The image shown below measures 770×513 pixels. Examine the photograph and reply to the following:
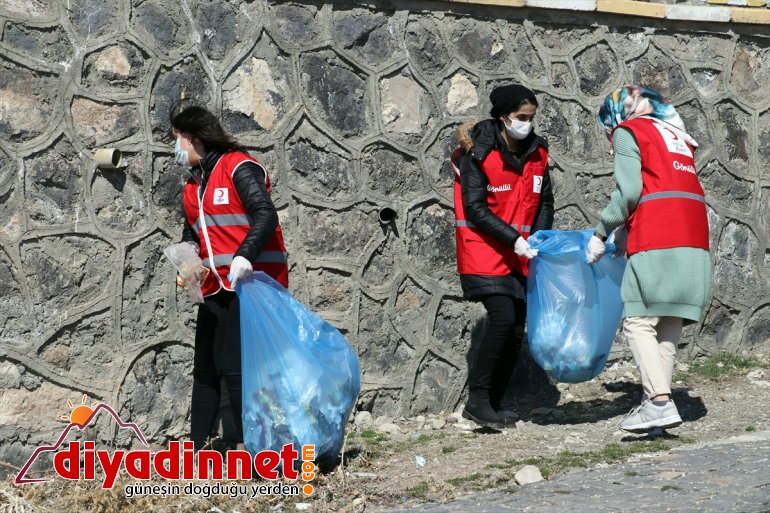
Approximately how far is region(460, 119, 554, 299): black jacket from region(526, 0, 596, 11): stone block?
847 mm

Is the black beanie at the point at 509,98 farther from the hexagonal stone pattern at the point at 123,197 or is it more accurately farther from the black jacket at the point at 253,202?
the hexagonal stone pattern at the point at 123,197

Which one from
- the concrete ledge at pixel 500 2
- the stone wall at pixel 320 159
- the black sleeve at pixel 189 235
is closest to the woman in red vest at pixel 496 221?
the stone wall at pixel 320 159

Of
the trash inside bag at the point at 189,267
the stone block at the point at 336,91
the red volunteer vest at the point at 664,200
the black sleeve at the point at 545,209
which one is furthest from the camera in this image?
the black sleeve at the point at 545,209

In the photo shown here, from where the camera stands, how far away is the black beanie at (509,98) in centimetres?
518

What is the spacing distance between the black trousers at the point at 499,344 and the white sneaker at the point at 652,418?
638 mm

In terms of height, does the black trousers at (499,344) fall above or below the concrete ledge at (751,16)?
below

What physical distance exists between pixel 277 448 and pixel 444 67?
218 cm

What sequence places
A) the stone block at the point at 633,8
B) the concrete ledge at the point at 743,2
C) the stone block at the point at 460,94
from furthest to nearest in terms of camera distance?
1. the concrete ledge at the point at 743,2
2. the stone block at the point at 633,8
3. the stone block at the point at 460,94

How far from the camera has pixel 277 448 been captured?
172 inches

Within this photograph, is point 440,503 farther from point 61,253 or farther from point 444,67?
point 444,67

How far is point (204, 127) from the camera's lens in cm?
464

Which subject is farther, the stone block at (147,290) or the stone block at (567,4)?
the stone block at (567,4)

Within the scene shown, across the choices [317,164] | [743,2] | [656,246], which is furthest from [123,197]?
[743,2]

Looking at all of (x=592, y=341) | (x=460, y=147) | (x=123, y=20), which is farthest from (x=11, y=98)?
(x=592, y=341)
